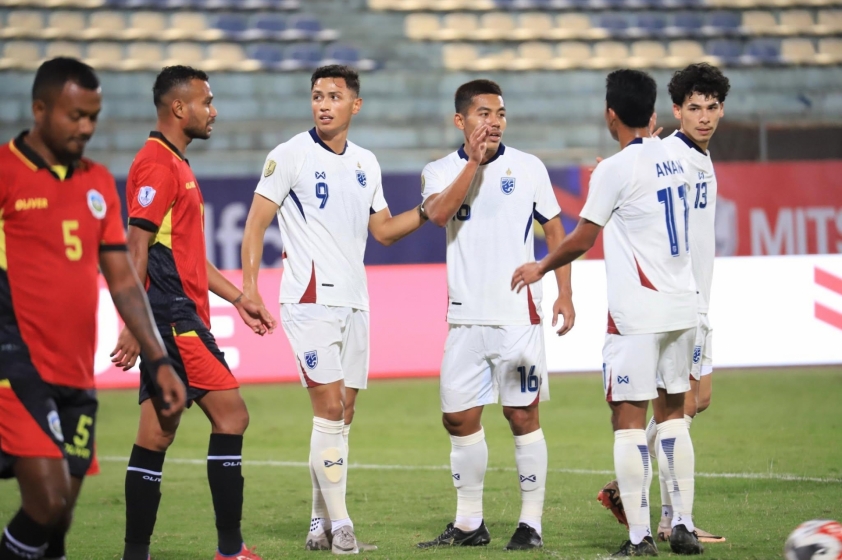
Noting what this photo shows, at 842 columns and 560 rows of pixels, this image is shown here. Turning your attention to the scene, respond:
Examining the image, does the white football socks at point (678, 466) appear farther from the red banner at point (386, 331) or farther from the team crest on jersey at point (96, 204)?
the red banner at point (386, 331)

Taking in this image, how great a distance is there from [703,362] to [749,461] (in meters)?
2.05

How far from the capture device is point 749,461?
25.6 ft

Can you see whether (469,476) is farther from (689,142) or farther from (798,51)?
(798,51)

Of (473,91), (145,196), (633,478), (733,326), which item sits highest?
(473,91)

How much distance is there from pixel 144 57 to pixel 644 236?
45.7ft

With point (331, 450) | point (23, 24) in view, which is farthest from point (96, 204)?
point (23, 24)

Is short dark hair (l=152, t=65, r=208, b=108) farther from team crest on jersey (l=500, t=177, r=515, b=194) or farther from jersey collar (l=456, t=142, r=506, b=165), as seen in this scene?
team crest on jersey (l=500, t=177, r=515, b=194)

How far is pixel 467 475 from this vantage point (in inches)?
217

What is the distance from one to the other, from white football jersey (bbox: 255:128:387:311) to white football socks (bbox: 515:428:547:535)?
1.07 metres

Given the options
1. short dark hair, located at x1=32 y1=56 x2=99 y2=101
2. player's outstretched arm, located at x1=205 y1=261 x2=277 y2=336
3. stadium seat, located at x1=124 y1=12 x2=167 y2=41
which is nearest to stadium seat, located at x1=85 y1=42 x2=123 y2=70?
stadium seat, located at x1=124 y1=12 x2=167 y2=41

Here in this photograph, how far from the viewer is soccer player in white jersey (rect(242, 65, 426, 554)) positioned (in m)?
5.46

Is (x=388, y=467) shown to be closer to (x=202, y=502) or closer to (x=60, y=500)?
(x=202, y=502)

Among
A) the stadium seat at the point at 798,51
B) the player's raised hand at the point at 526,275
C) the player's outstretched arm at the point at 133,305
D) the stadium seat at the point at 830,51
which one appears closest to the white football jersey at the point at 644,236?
the player's raised hand at the point at 526,275

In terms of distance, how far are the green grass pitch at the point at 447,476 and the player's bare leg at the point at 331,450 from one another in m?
0.24
